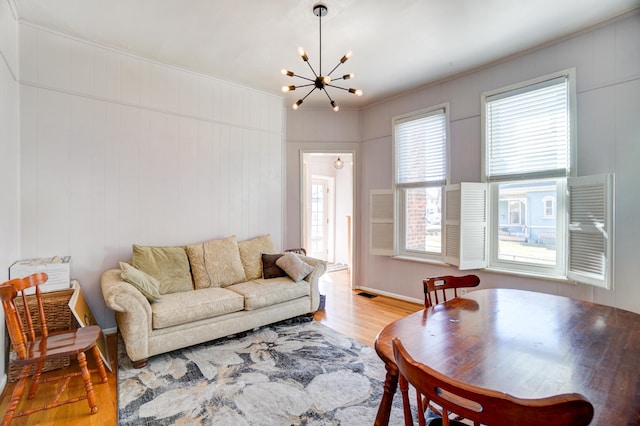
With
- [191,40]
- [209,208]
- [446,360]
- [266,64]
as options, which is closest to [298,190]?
[209,208]

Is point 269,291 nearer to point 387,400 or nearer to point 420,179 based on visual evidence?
point 387,400

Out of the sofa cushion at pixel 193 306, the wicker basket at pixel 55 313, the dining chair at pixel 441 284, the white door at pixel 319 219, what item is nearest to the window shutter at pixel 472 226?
the dining chair at pixel 441 284

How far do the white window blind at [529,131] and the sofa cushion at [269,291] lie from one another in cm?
259

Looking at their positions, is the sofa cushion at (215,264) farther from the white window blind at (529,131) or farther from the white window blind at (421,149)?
the white window blind at (529,131)

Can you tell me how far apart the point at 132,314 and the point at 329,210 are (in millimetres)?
5411

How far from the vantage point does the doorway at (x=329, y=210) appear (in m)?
7.16

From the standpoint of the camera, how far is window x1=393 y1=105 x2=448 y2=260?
4129 millimetres

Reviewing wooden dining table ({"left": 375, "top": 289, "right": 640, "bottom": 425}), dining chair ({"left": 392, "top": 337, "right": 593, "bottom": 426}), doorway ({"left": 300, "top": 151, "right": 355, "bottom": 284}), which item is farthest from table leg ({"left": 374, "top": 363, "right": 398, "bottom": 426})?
doorway ({"left": 300, "top": 151, "right": 355, "bottom": 284})

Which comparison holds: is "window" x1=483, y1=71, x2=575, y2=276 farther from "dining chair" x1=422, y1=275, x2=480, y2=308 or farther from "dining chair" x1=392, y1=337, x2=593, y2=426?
"dining chair" x1=392, y1=337, x2=593, y2=426

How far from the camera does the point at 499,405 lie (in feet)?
2.30

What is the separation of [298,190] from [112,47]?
9.33ft

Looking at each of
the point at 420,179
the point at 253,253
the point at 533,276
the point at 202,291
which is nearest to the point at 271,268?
the point at 253,253

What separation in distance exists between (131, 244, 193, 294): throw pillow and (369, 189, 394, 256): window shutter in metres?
2.70

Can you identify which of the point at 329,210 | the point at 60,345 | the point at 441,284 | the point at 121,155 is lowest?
the point at 60,345
